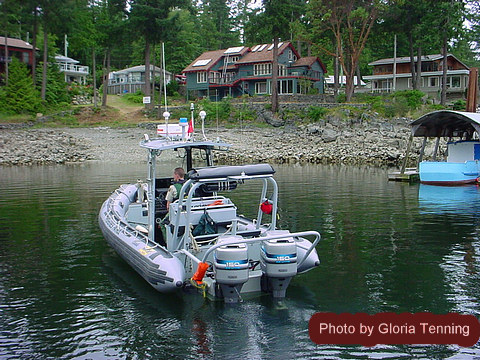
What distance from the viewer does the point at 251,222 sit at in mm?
11047

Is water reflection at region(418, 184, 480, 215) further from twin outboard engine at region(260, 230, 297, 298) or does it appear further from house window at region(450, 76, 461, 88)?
house window at region(450, 76, 461, 88)

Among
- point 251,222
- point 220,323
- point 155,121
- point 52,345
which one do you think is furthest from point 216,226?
point 155,121

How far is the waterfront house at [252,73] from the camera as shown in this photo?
55156 mm

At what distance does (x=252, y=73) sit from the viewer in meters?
57.2

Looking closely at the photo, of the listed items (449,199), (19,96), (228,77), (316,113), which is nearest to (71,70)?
(19,96)

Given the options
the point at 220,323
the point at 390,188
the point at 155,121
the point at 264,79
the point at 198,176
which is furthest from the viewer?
the point at 264,79

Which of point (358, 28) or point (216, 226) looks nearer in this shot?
point (216, 226)

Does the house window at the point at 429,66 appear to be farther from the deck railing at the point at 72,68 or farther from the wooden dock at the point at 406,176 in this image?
the deck railing at the point at 72,68

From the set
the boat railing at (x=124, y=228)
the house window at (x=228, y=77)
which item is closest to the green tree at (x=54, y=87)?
the house window at (x=228, y=77)

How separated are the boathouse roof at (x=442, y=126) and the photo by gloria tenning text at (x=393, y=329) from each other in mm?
19104

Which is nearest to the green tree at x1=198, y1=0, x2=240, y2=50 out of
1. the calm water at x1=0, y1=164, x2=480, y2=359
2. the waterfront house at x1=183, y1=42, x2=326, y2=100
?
the waterfront house at x1=183, y1=42, x2=326, y2=100

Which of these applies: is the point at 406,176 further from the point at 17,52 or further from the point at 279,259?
the point at 17,52

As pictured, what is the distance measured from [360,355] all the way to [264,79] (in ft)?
168

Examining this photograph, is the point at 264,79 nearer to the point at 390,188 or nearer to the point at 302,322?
the point at 390,188
